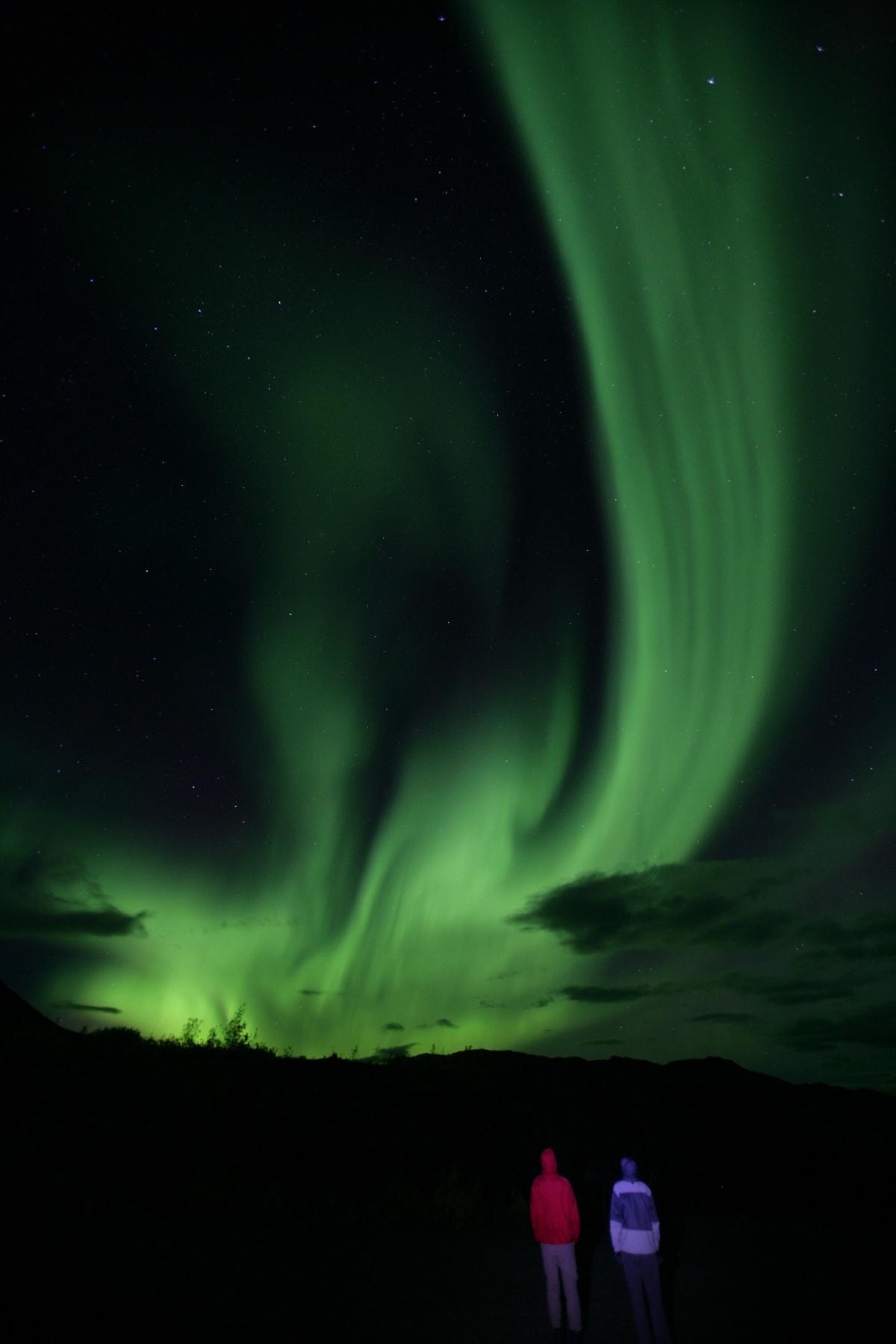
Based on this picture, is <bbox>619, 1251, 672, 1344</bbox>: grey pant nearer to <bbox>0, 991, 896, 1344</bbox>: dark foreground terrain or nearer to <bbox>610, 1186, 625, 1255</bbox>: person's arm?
<bbox>610, 1186, 625, 1255</bbox>: person's arm

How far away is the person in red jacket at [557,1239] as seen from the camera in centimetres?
693

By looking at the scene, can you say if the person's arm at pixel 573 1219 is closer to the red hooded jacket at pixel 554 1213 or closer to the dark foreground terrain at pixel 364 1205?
the red hooded jacket at pixel 554 1213

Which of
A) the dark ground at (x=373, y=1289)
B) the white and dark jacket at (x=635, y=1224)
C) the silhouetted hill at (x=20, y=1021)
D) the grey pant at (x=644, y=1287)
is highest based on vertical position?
the silhouetted hill at (x=20, y=1021)

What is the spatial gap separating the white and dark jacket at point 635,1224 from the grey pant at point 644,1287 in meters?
0.07

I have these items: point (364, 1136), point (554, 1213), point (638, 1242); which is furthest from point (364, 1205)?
point (638, 1242)

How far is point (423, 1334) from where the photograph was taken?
7.79 meters

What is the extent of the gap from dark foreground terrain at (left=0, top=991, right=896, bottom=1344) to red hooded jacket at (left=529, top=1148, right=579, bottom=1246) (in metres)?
1.37

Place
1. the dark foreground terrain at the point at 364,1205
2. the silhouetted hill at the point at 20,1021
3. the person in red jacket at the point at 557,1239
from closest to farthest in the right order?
the person in red jacket at the point at 557,1239 < the dark foreground terrain at the point at 364,1205 < the silhouetted hill at the point at 20,1021

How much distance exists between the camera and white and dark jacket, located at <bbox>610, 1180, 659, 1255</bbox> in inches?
262

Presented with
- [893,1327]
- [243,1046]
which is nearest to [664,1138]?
[243,1046]

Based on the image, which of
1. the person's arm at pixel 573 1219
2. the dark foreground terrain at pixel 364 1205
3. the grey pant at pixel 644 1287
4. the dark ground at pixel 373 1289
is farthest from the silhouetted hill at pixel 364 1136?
the grey pant at pixel 644 1287

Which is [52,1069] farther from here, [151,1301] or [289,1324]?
[289,1324]

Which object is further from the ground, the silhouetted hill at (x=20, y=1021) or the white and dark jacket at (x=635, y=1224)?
the silhouetted hill at (x=20, y=1021)

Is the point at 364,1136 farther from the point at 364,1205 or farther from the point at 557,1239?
the point at 557,1239
